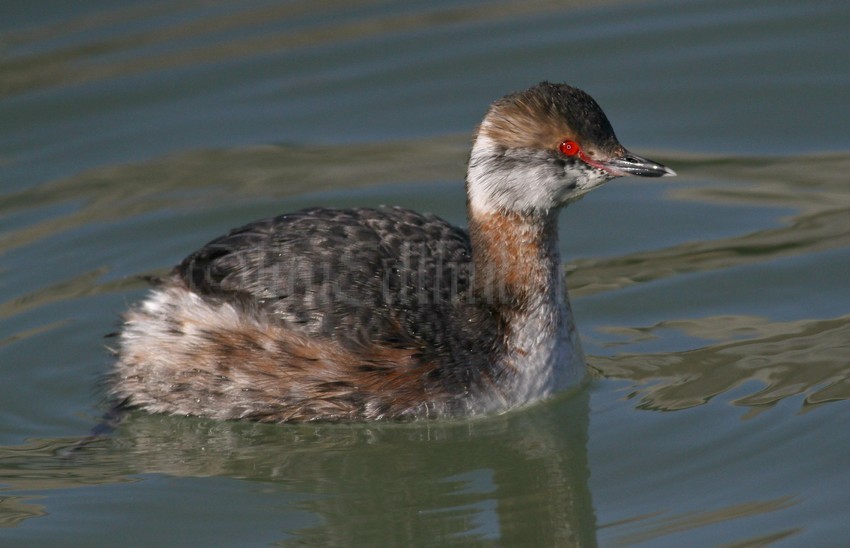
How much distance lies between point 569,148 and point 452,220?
233 cm

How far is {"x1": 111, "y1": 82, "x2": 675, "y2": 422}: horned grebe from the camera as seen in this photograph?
6.69 metres

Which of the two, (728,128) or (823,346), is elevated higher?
(728,128)

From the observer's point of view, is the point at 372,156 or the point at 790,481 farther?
the point at 372,156

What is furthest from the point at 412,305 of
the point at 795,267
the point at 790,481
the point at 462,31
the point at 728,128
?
the point at 462,31

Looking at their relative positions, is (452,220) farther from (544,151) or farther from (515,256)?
(544,151)

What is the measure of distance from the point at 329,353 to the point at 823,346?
8.13 feet

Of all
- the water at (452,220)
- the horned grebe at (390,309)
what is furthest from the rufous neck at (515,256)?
the water at (452,220)

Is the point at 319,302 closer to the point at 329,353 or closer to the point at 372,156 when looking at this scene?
the point at 329,353

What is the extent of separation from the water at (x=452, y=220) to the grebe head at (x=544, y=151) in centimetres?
103

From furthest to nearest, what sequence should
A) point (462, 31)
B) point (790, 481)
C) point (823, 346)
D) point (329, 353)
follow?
point (462, 31)
point (823, 346)
point (329, 353)
point (790, 481)

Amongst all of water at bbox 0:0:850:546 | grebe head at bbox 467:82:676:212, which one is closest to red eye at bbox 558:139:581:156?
grebe head at bbox 467:82:676:212

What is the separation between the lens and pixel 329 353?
6.65 meters

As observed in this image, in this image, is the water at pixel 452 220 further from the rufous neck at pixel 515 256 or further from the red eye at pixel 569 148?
the red eye at pixel 569 148

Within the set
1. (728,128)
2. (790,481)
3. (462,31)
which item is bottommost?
(790,481)
